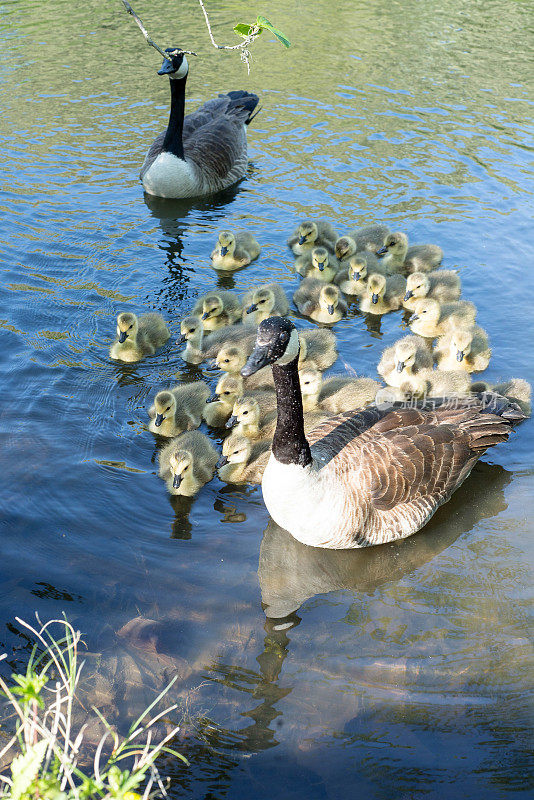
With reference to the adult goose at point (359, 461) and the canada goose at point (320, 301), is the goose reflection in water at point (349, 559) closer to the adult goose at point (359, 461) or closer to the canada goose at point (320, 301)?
the adult goose at point (359, 461)

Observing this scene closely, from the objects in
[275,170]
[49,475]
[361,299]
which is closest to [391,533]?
[49,475]

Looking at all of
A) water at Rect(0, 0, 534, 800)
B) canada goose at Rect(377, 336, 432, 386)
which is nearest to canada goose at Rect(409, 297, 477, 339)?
water at Rect(0, 0, 534, 800)

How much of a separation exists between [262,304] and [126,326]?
55.2 inches

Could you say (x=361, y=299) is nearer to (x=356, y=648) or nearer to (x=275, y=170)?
(x=275, y=170)

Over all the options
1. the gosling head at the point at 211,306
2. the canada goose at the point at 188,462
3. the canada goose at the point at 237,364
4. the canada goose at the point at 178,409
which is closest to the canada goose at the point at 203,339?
the canada goose at the point at 237,364

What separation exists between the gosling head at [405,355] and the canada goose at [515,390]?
605 millimetres

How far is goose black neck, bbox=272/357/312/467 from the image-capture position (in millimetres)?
4840

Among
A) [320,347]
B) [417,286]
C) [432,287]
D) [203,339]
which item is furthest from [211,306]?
[432,287]

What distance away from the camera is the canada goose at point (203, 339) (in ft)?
23.3

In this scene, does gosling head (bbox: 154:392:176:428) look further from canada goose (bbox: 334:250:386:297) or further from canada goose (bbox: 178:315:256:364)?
canada goose (bbox: 334:250:386:297)

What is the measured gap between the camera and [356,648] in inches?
175

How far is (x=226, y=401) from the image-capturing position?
21.1 feet

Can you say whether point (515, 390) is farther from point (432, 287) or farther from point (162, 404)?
point (162, 404)

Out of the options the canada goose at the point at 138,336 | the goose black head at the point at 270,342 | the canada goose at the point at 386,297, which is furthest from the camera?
the canada goose at the point at 386,297
